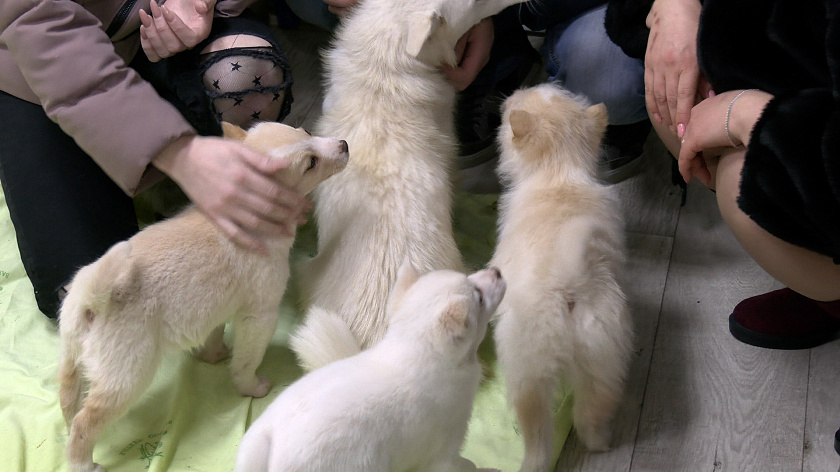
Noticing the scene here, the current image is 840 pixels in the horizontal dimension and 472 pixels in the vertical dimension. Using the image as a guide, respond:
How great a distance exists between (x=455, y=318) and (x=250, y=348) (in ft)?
1.84

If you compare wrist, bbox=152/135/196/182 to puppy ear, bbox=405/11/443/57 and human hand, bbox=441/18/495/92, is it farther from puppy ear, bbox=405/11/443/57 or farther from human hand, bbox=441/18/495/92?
human hand, bbox=441/18/495/92

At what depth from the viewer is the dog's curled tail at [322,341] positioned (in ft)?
4.32

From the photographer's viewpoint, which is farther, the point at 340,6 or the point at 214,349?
the point at 340,6

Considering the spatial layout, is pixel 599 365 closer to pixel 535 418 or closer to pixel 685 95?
pixel 535 418

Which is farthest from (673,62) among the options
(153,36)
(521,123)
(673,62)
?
(153,36)

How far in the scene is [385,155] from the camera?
1584 millimetres

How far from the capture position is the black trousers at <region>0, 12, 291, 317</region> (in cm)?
154

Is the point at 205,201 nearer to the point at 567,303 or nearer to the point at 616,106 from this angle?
the point at 567,303

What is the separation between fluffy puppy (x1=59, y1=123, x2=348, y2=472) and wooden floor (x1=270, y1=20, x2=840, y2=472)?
28.9 inches

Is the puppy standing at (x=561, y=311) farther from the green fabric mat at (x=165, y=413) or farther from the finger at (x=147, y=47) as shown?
the finger at (x=147, y=47)

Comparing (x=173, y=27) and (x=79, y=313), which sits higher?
(x=173, y=27)

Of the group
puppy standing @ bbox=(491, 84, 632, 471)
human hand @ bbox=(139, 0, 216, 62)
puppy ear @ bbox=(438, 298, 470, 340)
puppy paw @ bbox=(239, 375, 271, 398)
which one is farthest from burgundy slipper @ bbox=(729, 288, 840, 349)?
human hand @ bbox=(139, 0, 216, 62)

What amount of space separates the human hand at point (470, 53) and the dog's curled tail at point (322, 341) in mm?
813

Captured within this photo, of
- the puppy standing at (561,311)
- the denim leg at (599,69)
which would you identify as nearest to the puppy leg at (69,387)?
the puppy standing at (561,311)
